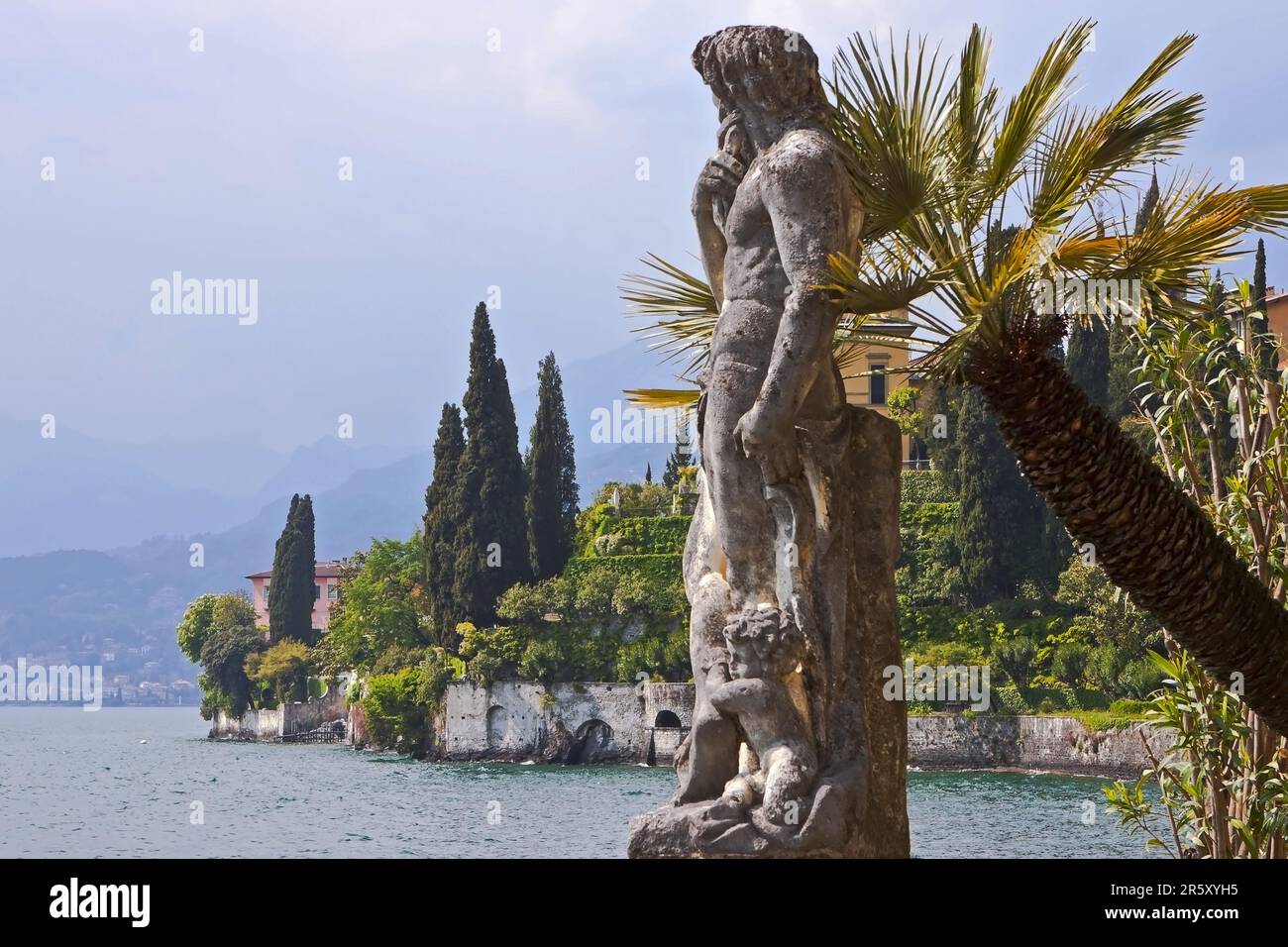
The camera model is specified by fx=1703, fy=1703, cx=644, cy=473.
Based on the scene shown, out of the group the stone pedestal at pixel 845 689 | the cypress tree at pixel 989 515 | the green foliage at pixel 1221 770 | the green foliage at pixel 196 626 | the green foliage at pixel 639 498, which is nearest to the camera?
the stone pedestal at pixel 845 689

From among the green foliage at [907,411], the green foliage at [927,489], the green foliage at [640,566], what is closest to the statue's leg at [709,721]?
the green foliage at [907,411]

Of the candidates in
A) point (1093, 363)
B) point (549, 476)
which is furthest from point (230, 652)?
point (1093, 363)

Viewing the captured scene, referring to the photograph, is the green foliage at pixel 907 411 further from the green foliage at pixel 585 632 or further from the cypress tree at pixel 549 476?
the cypress tree at pixel 549 476

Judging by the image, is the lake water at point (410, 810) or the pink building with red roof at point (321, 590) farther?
the pink building with red roof at point (321, 590)

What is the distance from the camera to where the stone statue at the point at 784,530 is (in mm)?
5727

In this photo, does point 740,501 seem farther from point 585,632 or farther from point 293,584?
point 293,584

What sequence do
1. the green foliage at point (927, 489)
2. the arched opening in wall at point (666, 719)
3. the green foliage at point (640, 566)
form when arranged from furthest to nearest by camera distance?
the green foliage at point (640, 566) → the arched opening in wall at point (666, 719) → the green foliage at point (927, 489)

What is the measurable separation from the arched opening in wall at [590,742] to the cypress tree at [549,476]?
19.2ft

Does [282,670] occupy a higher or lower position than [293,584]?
lower

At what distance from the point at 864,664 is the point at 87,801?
2835 inches

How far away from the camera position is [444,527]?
56.4m

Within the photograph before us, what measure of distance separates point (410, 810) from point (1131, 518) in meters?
50.5

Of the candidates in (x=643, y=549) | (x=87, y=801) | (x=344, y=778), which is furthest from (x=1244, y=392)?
(x=87, y=801)

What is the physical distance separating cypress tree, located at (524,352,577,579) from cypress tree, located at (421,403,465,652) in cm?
260
